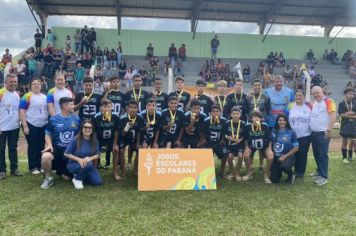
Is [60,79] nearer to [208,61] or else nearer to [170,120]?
[170,120]

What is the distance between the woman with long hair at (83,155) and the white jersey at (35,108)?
1134 millimetres

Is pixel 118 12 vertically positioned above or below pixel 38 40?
above

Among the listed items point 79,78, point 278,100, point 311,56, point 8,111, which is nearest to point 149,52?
point 79,78

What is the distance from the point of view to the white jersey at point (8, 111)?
670cm

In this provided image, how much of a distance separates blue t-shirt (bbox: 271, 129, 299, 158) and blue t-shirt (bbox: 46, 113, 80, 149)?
157 inches

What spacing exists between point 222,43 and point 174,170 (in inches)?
933

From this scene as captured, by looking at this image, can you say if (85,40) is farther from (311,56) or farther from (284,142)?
(284,142)

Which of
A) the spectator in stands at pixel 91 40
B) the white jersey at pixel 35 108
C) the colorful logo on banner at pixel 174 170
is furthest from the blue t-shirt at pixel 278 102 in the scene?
the spectator in stands at pixel 91 40

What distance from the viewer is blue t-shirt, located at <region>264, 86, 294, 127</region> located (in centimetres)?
762

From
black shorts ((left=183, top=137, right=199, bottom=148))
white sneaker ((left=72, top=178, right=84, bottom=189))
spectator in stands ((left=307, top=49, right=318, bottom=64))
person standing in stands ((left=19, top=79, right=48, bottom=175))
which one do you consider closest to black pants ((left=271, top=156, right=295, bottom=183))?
black shorts ((left=183, top=137, right=199, bottom=148))

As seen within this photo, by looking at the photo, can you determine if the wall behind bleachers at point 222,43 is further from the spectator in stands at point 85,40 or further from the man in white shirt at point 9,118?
the man in white shirt at point 9,118

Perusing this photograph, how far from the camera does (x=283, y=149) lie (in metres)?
6.86

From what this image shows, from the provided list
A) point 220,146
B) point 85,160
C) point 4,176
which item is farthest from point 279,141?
point 4,176

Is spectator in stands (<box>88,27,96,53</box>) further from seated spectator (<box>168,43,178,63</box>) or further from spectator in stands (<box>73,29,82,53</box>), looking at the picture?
seated spectator (<box>168,43,178,63</box>)
